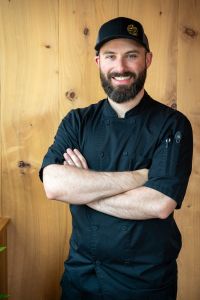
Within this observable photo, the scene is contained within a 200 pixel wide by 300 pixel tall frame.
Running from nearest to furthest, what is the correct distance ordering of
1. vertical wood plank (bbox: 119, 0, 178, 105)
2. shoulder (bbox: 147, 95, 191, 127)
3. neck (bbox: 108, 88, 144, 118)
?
shoulder (bbox: 147, 95, 191, 127), neck (bbox: 108, 88, 144, 118), vertical wood plank (bbox: 119, 0, 178, 105)

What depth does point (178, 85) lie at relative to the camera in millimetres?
2033

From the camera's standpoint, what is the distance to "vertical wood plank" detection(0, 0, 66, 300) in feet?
6.62

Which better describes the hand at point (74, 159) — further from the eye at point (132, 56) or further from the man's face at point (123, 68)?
the eye at point (132, 56)

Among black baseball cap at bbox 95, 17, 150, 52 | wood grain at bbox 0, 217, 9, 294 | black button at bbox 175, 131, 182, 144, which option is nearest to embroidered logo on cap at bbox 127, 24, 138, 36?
black baseball cap at bbox 95, 17, 150, 52

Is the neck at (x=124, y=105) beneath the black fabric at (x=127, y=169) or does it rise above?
above

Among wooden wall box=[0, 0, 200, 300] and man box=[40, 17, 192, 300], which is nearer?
man box=[40, 17, 192, 300]

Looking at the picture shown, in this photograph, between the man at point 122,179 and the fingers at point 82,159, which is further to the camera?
the fingers at point 82,159

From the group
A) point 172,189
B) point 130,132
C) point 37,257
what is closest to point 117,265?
point 172,189

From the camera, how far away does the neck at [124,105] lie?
5.35 ft

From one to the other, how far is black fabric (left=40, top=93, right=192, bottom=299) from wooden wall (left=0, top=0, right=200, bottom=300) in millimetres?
439

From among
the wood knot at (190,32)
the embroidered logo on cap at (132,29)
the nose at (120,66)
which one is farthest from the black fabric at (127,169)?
the wood knot at (190,32)

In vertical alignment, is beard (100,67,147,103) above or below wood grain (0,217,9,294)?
above

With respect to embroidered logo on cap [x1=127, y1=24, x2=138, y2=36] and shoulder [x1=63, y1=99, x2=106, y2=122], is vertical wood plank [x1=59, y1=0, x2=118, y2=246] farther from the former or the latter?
embroidered logo on cap [x1=127, y1=24, x2=138, y2=36]

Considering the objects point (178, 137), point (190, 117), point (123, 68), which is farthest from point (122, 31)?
point (190, 117)
